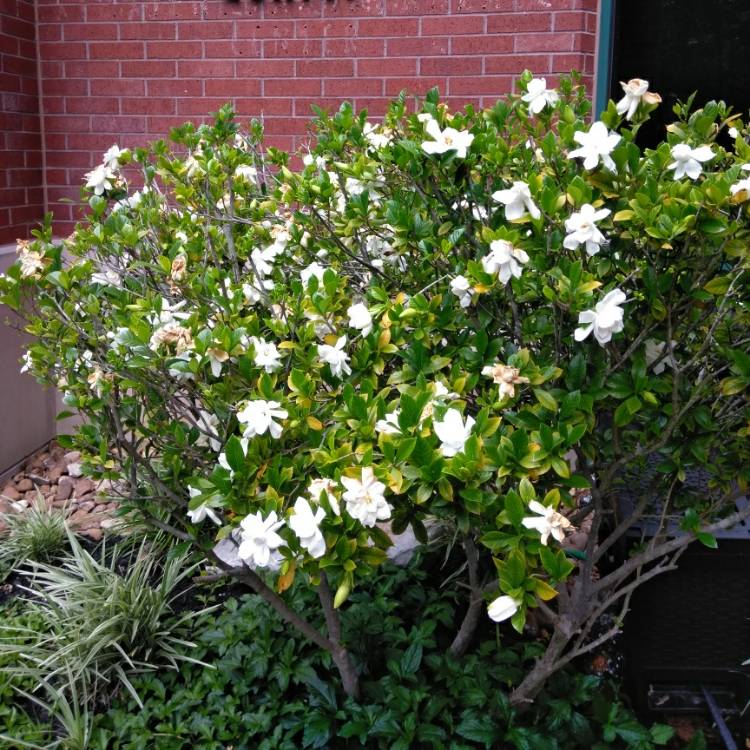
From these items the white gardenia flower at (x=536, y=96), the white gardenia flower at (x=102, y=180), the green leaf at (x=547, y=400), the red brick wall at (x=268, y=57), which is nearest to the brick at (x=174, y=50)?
the red brick wall at (x=268, y=57)

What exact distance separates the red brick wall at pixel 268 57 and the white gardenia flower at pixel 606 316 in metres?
3.09

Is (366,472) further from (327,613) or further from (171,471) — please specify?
(171,471)

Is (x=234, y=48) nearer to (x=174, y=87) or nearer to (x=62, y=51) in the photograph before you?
(x=174, y=87)

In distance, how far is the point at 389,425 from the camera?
6.48 ft

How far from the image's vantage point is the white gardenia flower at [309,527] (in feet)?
6.08

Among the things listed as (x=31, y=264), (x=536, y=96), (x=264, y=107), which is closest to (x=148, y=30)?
(x=264, y=107)

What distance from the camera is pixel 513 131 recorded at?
2.84 m

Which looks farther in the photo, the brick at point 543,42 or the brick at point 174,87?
the brick at point 174,87

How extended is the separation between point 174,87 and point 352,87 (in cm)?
107

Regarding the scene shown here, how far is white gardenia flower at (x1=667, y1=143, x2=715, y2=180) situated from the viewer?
2100 mm

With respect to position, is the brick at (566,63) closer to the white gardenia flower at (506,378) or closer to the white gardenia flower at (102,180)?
the white gardenia flower at (102,180)

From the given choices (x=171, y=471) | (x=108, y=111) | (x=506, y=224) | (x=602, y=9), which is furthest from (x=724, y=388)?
(x=108, y=111)

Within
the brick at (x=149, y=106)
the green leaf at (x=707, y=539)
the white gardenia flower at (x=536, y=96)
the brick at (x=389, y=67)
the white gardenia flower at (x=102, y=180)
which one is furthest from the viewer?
the brick at (x=149, y=106)

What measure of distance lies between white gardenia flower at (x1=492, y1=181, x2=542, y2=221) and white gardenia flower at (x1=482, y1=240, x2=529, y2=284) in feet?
0.28
